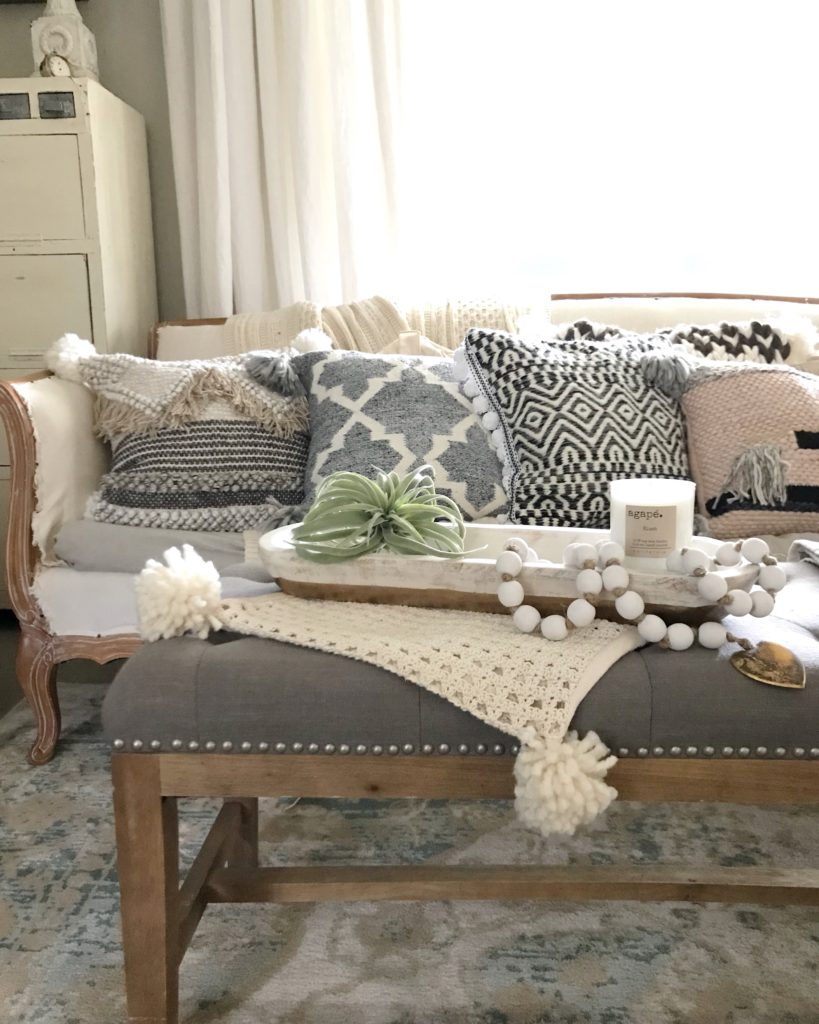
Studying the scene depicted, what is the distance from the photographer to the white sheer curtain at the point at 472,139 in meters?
2.53

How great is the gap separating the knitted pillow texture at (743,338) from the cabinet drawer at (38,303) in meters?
1.18

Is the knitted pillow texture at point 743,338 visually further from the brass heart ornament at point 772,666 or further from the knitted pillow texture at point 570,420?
the brass heart ornament at point 772,666

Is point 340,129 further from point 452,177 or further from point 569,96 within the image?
point 569,96

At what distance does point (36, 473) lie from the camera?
1.80m

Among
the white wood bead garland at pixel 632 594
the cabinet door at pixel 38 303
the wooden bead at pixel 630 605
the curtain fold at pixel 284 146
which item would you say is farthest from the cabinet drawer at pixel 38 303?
the wooden bead at pixel 630 605

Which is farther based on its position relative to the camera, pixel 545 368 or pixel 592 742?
pixel 545 368

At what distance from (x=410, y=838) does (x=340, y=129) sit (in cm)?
180

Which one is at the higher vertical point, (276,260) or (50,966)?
(276,260)

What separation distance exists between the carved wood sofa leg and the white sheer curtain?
1.14 meters

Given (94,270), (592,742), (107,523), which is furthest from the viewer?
(94,270)

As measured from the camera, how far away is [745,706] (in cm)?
102

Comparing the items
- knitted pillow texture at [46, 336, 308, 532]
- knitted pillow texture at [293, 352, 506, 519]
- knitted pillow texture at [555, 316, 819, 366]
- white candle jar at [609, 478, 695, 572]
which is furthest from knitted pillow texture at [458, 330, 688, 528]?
white candle jar at [609, 478, 695, 572]

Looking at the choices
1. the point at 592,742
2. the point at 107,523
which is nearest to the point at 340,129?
the point at 107,523

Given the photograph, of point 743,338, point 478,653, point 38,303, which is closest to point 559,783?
point 478,653
